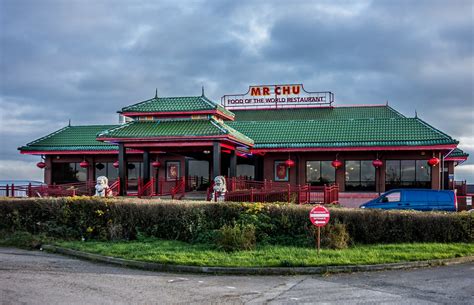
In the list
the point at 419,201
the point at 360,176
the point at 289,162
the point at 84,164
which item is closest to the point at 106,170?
the point at 84,164

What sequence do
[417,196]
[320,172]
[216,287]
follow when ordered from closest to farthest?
1. [216,287]
2. [417,196]
3. [320,172]

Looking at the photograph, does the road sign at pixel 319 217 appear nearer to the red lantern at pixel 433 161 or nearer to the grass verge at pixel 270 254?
the grass verge at pixel 270 254

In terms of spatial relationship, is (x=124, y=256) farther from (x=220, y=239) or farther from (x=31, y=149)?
(x=31, y=149)

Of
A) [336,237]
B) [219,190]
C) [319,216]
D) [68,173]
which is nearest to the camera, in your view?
[319,216]

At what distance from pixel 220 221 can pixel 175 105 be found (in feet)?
40.5

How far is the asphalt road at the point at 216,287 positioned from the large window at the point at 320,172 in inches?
667

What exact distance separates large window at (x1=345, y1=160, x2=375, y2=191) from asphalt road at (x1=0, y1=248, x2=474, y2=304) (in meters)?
16.3

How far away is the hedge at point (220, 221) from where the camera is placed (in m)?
16.6

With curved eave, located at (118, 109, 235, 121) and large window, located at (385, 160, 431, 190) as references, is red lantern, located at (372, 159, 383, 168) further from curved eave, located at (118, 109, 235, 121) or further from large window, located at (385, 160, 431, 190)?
curved eave, located at (118, 109, 235, 121)

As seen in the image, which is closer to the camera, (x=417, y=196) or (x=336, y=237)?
(x=336, y=237)

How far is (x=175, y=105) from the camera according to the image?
2811 centimetres

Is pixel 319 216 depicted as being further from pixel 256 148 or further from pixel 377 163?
pixel 256 148

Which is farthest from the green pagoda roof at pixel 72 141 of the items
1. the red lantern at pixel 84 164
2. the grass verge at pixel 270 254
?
the grass verge at pixel 270 254

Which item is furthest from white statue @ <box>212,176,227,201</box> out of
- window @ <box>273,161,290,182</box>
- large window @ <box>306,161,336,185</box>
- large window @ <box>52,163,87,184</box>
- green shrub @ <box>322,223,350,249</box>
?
large window @ <box>52,163,87,184</box>
